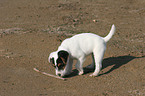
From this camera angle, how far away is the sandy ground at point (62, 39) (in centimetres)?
692

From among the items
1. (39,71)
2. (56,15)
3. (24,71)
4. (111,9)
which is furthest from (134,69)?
(111,9)

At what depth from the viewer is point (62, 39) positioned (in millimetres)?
11109

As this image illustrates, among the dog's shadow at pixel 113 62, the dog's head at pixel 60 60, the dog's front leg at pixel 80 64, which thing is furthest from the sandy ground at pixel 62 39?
the dog's head at pixel 60 60

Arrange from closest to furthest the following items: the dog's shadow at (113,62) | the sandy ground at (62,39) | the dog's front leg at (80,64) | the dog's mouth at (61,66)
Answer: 1. the sandy ground at (62,39)
2. the dog's mouth at (61,66)
3. the dog's front leg at (80,64)
4. the dog's shadow at (113,62)

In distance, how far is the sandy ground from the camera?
22.7 feet

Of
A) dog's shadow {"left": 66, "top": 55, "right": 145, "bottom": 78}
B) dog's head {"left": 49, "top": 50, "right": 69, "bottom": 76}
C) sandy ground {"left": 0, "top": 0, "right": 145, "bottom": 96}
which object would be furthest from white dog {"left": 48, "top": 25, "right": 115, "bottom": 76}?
dog's shadow {"left": 66, "top": 55, "right": 145, "bottom": 78}

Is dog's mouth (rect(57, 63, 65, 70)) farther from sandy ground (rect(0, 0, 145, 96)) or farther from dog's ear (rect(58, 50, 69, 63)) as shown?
sandy ground (rect(0, 0, 145, 96))

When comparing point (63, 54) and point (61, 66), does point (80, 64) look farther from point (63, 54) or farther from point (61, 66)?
point (63, 54)

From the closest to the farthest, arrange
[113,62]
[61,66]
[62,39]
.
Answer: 1. [61,66]
2. [113,62]
3. [62,39]

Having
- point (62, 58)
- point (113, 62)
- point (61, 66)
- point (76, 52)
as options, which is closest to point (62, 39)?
point (113, 62)

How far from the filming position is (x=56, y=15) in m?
15.7

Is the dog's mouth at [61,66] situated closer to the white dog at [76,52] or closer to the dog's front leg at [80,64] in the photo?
the white dog at [76,52]

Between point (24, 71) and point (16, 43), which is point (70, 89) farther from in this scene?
point (16, 43)

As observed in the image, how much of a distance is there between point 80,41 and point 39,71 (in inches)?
67.8
